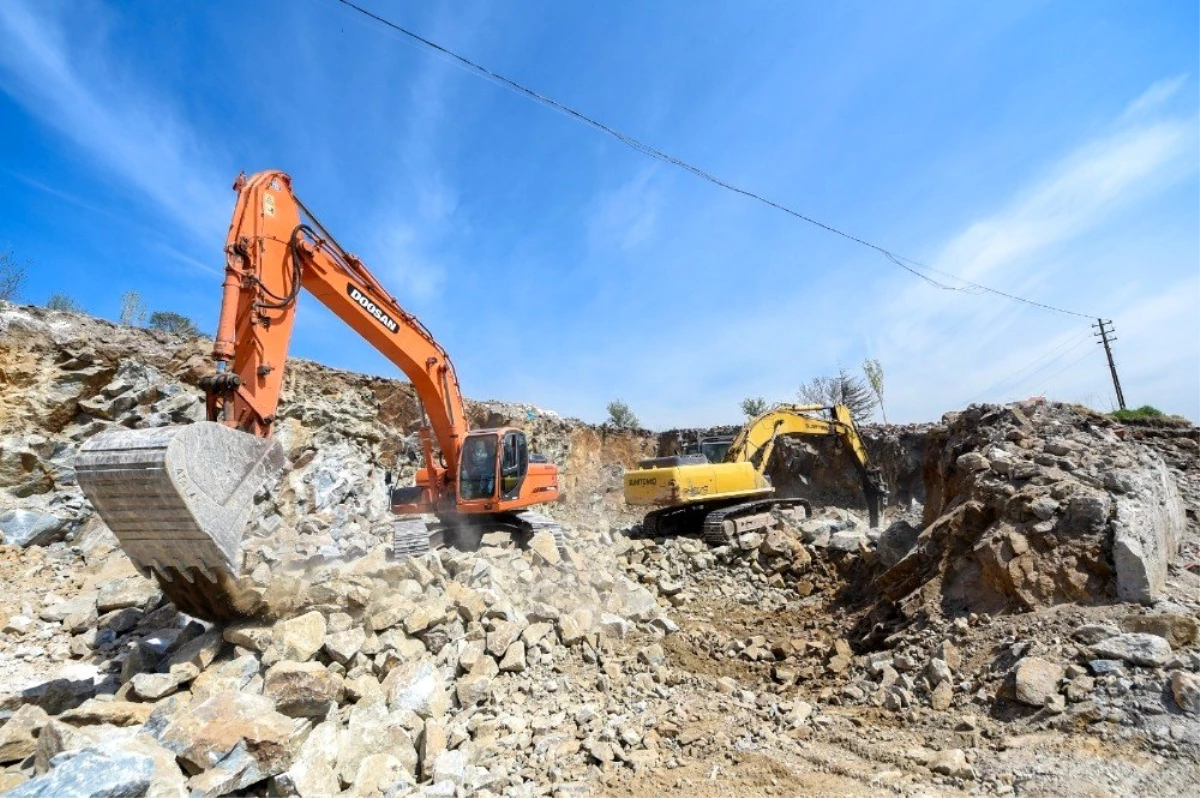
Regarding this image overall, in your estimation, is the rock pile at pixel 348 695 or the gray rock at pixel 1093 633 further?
the gray rock at pixel 1093 633

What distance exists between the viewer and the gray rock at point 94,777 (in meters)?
2.33

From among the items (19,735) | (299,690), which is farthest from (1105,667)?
(19,735)

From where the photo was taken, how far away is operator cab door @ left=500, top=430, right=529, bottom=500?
314 inches

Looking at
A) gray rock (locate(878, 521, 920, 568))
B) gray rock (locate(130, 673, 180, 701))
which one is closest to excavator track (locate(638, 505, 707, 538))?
gray rock (locate(878, 521, 920, 568))

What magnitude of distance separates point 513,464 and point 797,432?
6.31m

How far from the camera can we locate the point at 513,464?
813 cm

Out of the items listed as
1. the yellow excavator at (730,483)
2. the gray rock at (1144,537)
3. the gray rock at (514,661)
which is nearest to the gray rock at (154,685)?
the gray rock at (514,661)

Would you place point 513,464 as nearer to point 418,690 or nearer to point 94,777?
point 418,690

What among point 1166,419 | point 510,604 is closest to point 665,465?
point 510,604

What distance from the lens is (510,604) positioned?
549 centimetres

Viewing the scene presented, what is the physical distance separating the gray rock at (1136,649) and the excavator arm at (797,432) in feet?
24.0

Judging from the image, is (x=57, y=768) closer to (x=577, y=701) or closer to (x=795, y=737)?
(x=577, y=701)

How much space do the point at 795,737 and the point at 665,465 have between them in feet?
22.5

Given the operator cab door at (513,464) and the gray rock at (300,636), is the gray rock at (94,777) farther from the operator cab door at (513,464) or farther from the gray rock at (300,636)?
the operator cab door at (513,464)
